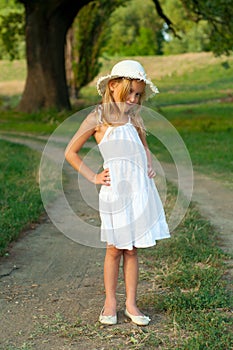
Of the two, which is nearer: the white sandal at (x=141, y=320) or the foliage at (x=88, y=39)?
the white sandal at (x=141, y=320)

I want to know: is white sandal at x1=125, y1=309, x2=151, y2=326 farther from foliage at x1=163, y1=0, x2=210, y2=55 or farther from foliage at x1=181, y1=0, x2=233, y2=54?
foliage at x1=163, y1=0, x2=210, y2=55

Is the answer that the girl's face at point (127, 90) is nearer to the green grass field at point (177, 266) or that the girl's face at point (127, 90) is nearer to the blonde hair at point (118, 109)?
the blonde hair at point (118, 109)

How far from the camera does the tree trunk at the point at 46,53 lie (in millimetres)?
23234

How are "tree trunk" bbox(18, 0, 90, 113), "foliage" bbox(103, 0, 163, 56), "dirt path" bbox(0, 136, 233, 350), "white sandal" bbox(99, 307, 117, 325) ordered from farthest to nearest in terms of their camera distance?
"foliage" bbox(103, 0, 163, 56) < "tree trunk" bbox(18, 0, 90, 113) < "white sandal" bbox(99, 307, 117, 325) < "dirt path" bbox(0, 136, 233, 350)

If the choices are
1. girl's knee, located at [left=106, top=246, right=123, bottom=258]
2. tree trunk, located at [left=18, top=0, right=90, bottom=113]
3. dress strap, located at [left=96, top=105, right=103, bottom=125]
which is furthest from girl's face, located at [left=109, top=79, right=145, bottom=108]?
tree trunk, located at [left=18, top=0, right=90, bottom=113]

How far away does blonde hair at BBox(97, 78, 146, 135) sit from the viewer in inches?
182

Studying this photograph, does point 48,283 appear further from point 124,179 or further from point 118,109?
point 118,109

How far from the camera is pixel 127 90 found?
463 centimetres

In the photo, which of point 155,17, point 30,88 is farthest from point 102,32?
point 155,17

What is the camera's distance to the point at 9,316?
4.76m

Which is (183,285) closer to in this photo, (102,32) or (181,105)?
(181,105)

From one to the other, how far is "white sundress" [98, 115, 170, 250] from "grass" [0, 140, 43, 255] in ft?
6.22

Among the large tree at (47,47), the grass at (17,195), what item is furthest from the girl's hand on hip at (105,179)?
the large tree at (47,47)

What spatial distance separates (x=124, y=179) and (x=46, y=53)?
1943 centimetres
